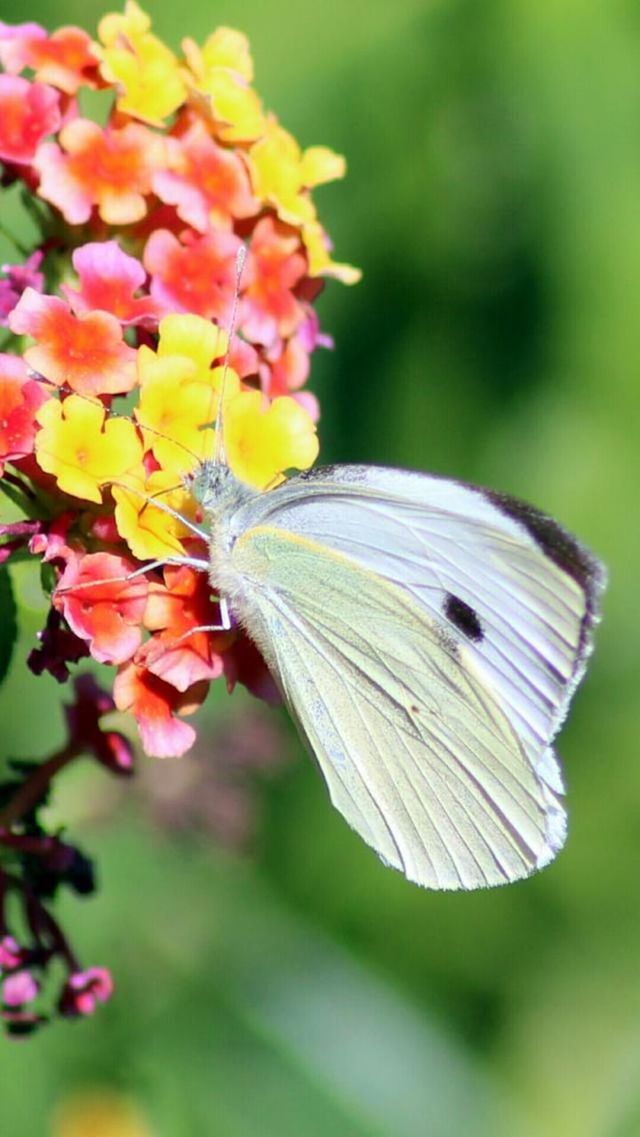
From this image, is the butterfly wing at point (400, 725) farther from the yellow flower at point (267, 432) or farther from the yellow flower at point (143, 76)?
the yellow flower at point (143, 76)

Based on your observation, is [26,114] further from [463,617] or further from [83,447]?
[463,617]

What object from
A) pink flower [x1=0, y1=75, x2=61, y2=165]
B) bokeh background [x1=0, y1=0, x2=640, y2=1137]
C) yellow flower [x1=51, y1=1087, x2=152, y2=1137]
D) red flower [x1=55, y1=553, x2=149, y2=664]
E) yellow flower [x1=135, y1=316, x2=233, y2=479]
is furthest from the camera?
bokeh background [x1=0, y1=0, x2=640, y2=1137]

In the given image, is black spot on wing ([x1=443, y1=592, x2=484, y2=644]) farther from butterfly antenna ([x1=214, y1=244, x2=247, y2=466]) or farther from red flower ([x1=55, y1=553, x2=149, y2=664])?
red flower ([x1=55, y1=553, x2=149, y2=664])

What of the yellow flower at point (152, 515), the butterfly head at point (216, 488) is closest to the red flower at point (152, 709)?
the yellow flower at point (152, 515)

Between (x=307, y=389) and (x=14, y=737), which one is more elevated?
(x=307, y=389)

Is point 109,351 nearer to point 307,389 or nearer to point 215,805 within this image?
point 215,805

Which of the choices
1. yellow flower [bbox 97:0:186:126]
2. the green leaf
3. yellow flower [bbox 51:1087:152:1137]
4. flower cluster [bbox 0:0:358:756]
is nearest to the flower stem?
the green leaf

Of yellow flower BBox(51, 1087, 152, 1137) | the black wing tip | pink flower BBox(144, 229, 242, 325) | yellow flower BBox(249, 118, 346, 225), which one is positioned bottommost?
yellow flower BBox(51, 1087, 152, 1137)

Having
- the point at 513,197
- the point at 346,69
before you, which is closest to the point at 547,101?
the point at 513,197
